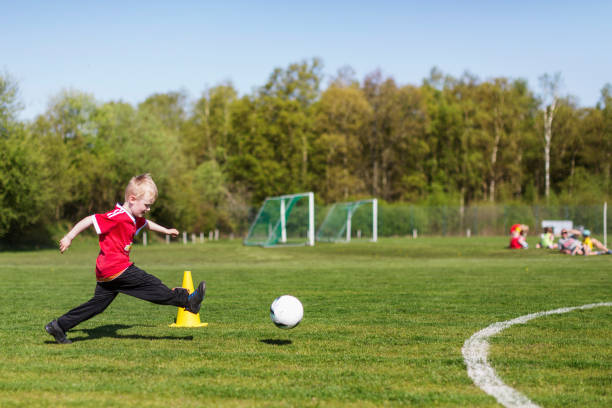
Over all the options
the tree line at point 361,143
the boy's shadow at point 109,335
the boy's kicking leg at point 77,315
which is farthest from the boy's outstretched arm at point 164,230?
the tree line at point 361,143

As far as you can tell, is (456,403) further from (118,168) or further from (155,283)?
(118,168)

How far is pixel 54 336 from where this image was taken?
6996 mm

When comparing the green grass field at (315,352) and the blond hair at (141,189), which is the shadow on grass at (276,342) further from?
the blond hair at (141,189)

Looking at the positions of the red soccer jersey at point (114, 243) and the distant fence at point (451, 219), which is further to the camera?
the distant fence at point (451, 219)

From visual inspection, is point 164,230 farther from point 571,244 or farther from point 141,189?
point 571,244

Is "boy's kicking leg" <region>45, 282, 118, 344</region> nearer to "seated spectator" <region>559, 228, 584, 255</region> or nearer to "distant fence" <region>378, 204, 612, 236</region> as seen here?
"seated spectator" <region>559, 228, 584, 255</region>

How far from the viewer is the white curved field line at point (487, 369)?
4551 millimetres

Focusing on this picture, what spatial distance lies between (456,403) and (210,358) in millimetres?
2541

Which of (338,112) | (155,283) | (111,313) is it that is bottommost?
(111,313)

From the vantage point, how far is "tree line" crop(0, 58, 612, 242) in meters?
57.9

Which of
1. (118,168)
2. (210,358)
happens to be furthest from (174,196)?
(210,358)

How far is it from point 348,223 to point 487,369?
42.1 metres

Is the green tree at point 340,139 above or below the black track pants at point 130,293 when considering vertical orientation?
above

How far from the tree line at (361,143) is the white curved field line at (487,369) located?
48.7 metres
